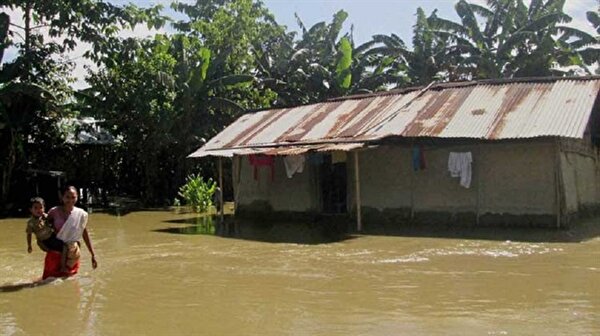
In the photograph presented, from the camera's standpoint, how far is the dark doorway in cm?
1628

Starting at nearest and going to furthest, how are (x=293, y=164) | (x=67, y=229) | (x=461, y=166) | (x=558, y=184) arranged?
(x=67, y=229) < (x=558, y=184) < (x=461, y=166) < (x=293, y=164)

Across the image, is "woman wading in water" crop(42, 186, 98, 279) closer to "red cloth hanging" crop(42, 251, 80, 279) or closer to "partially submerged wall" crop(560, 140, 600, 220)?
"red cloth hanging" crop(42, 251, 80, 279)

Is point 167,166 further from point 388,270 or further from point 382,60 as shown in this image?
point 388,270

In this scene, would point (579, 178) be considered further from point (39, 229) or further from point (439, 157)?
point (39, 229)


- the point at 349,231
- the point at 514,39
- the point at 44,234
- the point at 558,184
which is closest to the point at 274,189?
the point at 349,231

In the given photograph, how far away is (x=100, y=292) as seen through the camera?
750cm

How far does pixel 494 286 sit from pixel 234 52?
64.6ft

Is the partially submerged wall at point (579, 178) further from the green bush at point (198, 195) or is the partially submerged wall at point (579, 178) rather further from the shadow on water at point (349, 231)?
the green bush at point (198, 195)

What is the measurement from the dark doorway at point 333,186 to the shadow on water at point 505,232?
2.69 meters

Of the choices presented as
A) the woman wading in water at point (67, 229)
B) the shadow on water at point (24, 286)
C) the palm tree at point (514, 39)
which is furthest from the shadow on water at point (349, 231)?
the palm tree at point (514, 39)

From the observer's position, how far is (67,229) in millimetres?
7629

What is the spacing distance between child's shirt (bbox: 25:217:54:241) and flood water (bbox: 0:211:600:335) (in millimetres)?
681

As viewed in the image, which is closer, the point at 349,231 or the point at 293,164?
the point at 349,231

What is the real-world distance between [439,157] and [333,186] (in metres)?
3.40
